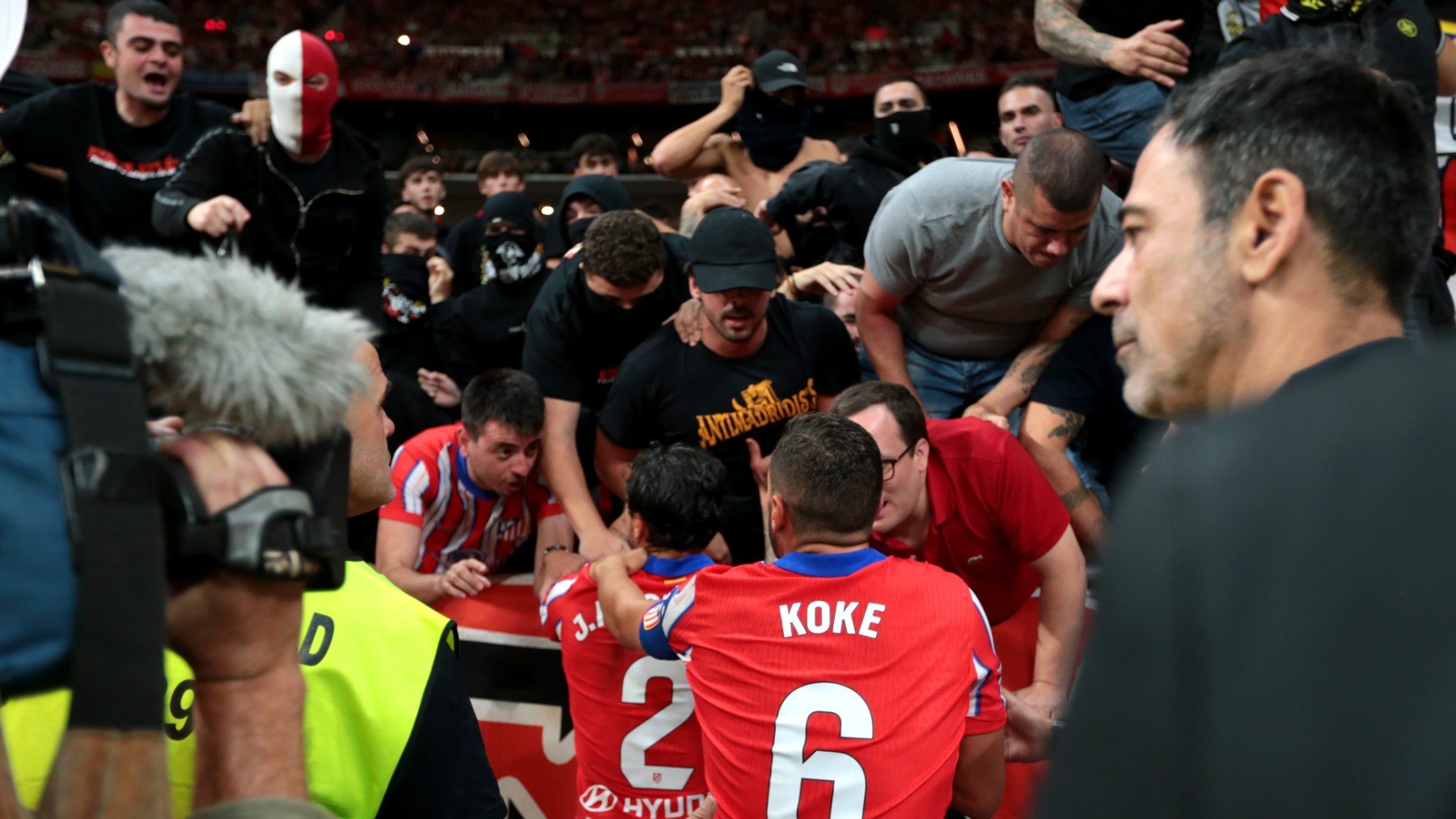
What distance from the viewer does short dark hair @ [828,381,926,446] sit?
3.54 m

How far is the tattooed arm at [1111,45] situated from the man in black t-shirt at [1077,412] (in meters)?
0.87

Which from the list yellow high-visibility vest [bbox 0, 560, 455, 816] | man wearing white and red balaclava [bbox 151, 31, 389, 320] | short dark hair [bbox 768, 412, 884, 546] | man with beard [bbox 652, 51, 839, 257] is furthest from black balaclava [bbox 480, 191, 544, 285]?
yellow high-visibility vest [bbox 0, 560, 455, 816]

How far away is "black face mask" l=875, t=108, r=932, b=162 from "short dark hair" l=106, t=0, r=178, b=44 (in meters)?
2.83

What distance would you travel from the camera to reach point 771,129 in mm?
6109

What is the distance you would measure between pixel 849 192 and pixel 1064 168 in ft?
5.38

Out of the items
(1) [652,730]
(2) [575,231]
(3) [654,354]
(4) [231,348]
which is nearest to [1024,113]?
(3) [654,354]

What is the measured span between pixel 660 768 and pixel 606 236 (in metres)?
1.88

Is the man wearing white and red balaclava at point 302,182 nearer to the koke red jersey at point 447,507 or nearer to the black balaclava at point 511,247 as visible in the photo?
the koke red jersey at point 447,507

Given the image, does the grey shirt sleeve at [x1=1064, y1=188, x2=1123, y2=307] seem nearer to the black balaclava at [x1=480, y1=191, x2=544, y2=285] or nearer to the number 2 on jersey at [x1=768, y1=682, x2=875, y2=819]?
the number 2 on jersey at [x1=768, y1=682, x2=875, y2=819]

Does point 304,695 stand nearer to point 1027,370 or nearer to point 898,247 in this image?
point 898,247

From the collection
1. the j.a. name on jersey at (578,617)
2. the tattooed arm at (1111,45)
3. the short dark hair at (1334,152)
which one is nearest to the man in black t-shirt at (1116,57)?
the tattooed arm at (1111,45)

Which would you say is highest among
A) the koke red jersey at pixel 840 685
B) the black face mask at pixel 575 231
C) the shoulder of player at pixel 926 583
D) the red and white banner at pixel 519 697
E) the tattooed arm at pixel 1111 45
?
the tattooed arm at pixel 1111 45

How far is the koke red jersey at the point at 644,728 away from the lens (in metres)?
3.69

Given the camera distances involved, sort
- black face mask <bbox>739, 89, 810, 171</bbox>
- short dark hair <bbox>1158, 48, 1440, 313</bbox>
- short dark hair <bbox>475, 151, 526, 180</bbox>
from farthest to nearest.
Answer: short dark hair <bbox>475, 151, 526, 180</bbox> < black face mask <bbox>739, 89, 810, 171</bbox> < short dark hair <bbox>1158, 48, 1440, 313</bbox>
